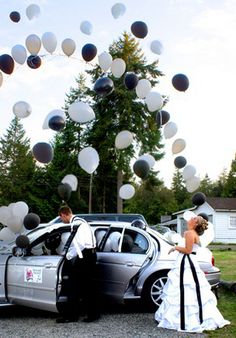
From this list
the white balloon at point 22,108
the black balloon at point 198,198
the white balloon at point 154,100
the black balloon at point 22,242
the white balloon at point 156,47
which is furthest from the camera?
the white balloon at point 156,47

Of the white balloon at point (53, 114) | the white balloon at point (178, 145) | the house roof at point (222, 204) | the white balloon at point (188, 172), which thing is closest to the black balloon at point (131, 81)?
the white balloon at point (178, 145)

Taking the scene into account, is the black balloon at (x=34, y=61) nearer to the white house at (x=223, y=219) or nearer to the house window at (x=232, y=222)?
the white house at (x=223, y=219)

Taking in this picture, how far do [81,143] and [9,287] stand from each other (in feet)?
86.3

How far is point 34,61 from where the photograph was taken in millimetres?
9688

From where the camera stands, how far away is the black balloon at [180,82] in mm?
9258

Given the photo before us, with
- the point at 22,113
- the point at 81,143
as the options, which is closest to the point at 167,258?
the point at 22,113

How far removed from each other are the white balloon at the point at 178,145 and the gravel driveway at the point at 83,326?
340 centimetres

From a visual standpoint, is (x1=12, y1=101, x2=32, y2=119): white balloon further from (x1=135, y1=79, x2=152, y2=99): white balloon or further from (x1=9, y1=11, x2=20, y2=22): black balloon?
(x1=135, y1=79, x2=152, y2=99): white balloon

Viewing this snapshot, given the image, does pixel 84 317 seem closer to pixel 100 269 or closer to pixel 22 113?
pixel 100 269

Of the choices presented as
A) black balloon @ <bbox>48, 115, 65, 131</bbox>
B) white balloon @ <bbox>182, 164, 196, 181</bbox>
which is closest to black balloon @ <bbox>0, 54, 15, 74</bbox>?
black balloon @ <bbox>48, 115, 65, 131</bbox>

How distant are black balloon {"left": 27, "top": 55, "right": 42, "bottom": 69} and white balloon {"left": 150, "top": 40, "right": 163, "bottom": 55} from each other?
2.37 meters

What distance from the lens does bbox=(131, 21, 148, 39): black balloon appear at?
9.41 m

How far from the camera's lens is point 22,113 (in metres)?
9.22

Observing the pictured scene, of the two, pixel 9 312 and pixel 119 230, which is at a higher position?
pixel 119 230
